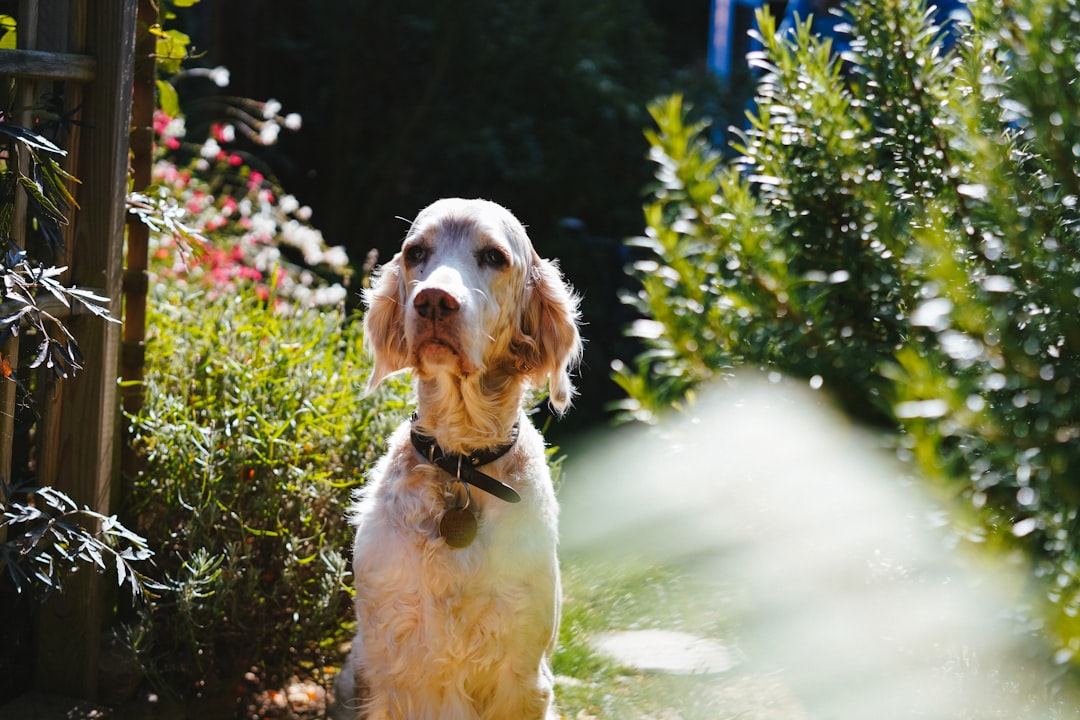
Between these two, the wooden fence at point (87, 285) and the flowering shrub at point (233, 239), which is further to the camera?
the flowering shrub at point (233, 239)

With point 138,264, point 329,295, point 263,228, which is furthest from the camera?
point 263,228

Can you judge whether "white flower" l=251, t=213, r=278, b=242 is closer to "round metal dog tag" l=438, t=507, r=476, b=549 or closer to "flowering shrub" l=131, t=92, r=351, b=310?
"flowering shrub" l=131, t=92, r=351, b=310

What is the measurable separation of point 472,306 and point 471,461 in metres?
0.39

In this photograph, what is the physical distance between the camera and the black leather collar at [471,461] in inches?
104

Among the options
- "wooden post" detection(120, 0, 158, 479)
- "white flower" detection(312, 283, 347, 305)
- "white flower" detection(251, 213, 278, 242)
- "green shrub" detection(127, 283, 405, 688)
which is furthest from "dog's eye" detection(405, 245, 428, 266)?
"white flower" detection(251, 213, 278, 242)

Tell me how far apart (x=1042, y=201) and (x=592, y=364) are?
520cm

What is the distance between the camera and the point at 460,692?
2639 millimetres

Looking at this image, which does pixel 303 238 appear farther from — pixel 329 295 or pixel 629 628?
pixel 629 628

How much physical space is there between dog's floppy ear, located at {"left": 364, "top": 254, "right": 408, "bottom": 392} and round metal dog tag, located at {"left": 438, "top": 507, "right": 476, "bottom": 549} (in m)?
0.45

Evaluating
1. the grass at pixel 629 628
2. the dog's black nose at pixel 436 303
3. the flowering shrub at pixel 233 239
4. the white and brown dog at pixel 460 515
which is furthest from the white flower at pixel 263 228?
the dog's black nose at pixel 436 303

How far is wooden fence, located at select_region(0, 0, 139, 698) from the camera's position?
2.85 meters

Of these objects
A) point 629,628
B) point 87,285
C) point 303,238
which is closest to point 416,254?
point 87,285

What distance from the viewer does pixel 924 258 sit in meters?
1.96

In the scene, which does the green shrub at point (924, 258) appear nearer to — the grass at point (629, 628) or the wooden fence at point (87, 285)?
the grass at point (629, 628)
